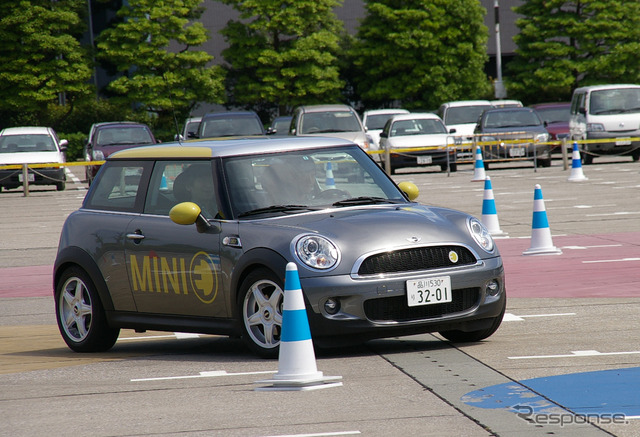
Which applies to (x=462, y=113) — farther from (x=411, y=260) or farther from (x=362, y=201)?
(x=411, y=260)

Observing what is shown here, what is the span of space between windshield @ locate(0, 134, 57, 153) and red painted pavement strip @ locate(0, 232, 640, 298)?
57.5 ft

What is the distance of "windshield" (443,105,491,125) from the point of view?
37.8 metres

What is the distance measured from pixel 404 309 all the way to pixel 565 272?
462cm

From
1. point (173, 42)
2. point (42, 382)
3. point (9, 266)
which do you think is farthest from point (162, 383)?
point (173, 42)

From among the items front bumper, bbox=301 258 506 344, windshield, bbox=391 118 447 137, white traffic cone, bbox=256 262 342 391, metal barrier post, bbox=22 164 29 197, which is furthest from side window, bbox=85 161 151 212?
windshield, bbox=391 118 447 137

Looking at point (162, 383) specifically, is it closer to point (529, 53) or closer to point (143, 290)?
point (143, 290)

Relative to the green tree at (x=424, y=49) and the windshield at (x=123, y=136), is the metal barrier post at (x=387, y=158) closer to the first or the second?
the windshield at (x=123, y=136)

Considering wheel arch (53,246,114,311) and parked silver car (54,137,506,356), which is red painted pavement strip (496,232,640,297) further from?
wheel arch (53,246,114,311)

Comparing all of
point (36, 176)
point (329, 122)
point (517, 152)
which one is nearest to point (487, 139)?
point (517, 152)

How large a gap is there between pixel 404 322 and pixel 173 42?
55008 mm

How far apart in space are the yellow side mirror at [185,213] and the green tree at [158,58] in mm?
43854

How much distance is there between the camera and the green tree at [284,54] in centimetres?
5231

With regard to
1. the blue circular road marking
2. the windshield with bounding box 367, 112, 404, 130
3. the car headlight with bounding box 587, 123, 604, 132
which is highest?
the blue circular road marking

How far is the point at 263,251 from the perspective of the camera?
25.4ft
